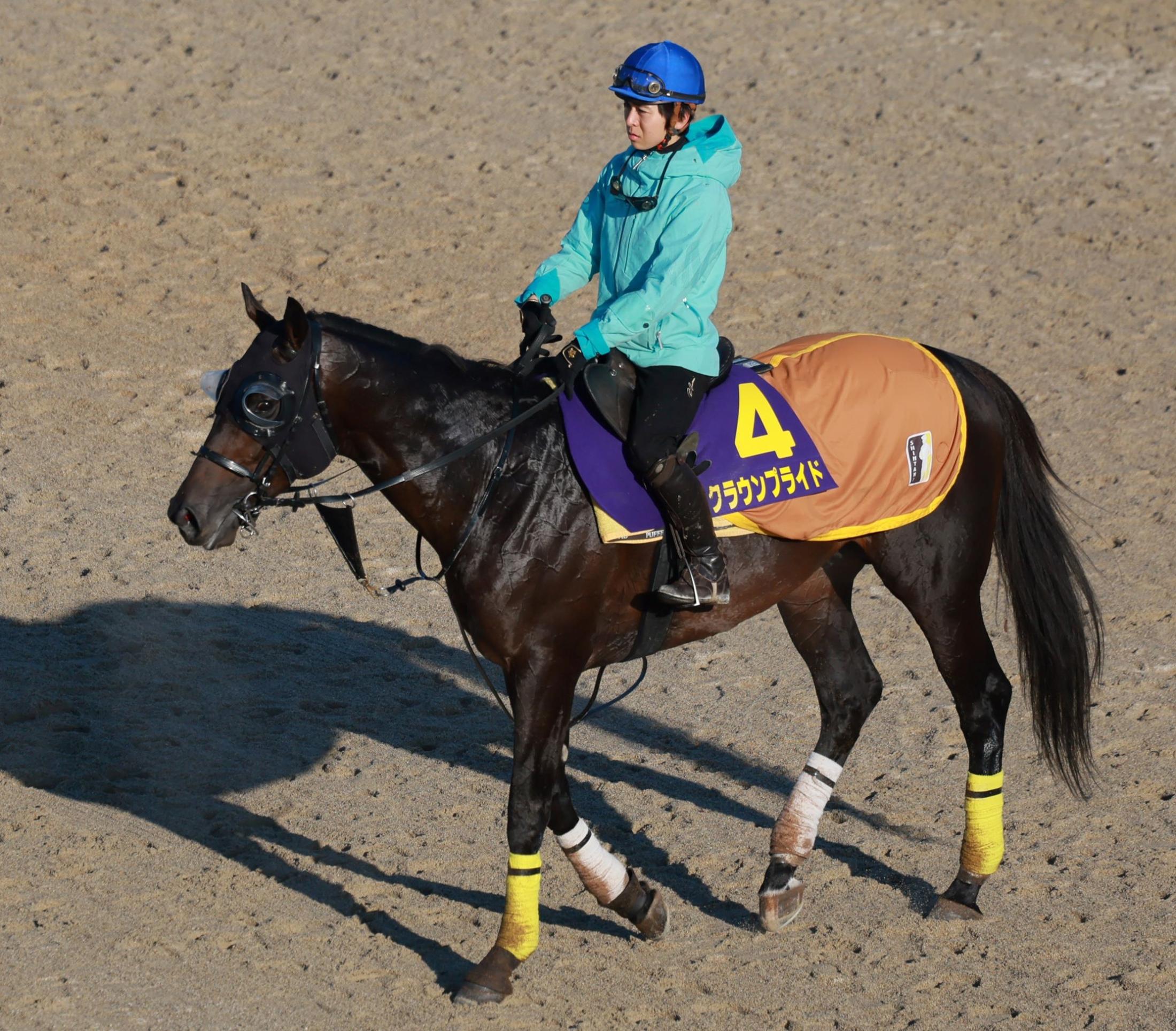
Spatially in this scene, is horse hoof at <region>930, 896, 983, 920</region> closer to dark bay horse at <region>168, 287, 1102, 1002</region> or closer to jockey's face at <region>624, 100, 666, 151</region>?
dark bay horse at <region>168, 287, 1102, 1002</region>

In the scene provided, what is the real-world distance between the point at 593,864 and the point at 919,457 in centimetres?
176

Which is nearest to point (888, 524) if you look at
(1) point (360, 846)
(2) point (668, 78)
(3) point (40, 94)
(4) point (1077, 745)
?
(4) point (1077, 745)

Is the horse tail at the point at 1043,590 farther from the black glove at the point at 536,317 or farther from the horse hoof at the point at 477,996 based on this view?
the horse hoof at the point at 477,996

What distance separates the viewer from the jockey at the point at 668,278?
14.6ft

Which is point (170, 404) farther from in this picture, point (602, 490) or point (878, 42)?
point (878, 42)

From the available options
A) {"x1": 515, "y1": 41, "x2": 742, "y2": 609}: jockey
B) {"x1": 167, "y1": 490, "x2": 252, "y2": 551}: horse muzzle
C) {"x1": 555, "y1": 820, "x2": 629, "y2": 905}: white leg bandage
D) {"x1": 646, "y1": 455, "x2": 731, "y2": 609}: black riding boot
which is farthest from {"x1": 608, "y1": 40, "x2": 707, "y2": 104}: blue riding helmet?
{"x1": 555, "y1": 820, "x2": 629, "y2": 905}: white leg bandage

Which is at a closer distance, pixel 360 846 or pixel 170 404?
pixel 360 846

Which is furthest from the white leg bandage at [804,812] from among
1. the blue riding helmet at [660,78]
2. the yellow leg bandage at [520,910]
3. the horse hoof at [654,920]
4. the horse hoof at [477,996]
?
the blue riding helmet at [660,78]

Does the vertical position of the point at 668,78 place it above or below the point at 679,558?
above

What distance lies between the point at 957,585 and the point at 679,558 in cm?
117

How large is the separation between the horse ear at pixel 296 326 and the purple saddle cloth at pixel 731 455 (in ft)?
2.87

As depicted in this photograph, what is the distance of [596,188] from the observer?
4805 millimetres

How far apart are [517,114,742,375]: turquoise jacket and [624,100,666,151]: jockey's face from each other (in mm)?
55

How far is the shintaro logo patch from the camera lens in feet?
16.7
